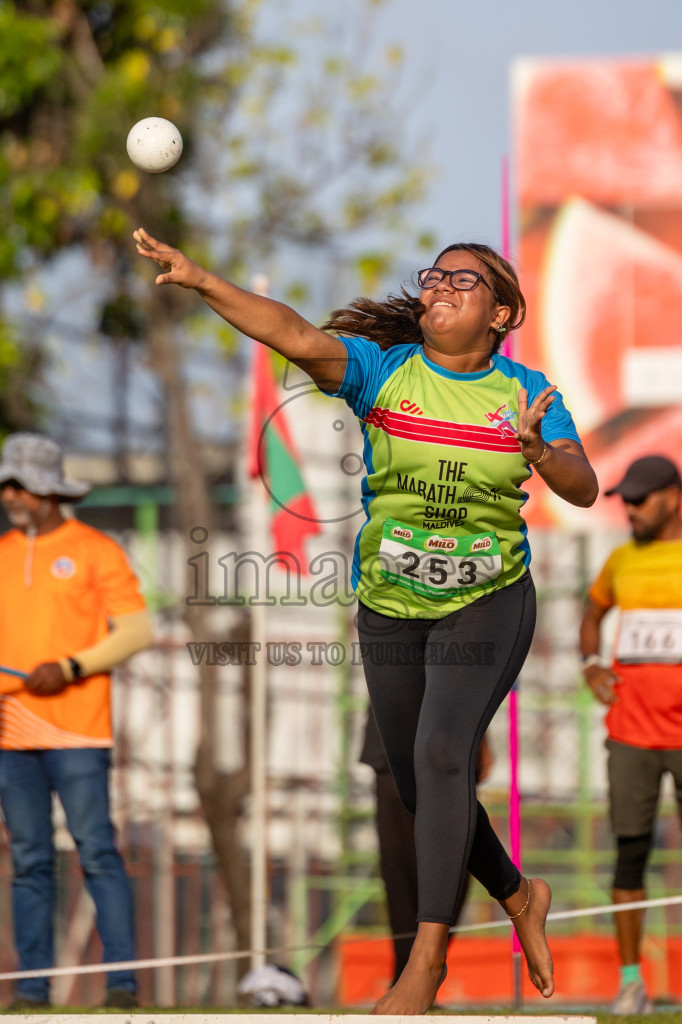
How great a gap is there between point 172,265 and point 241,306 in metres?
0.18

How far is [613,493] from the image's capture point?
5504 mm

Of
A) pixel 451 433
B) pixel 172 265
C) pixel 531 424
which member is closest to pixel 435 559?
pixel 451 433

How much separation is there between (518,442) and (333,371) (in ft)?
1.60

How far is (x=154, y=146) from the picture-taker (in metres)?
3.75

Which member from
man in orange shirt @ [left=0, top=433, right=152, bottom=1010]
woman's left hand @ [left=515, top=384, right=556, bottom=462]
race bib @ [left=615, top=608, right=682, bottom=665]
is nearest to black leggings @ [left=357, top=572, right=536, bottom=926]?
woman's left hand @ [left=515, top=384, right=556, bottom=462]

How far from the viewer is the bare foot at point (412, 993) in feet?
10.5

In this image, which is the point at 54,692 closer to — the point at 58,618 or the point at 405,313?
the point at 58,618

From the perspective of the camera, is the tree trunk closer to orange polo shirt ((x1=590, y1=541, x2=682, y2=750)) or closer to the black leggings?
orange polo shirt ((x1=590, y1=541, x2=682, y2=750))

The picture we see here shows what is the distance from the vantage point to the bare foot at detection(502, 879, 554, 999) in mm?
3617

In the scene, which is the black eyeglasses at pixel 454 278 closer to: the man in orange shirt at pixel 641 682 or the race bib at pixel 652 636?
the man in orange shirt at pixel 641 682

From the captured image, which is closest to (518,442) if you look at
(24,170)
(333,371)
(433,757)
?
(333,371)

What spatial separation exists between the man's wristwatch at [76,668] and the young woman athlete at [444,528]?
73.7 inches

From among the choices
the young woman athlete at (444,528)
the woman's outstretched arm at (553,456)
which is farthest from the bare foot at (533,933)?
the woman's outstretched arm at (553,456)

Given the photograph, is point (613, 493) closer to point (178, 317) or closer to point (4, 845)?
point (4, 845)
